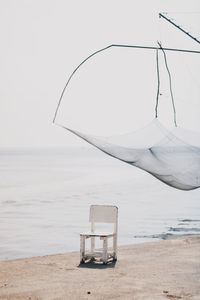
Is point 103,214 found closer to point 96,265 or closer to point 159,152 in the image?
point 96,265

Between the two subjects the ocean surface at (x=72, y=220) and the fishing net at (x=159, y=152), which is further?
the ocean surface at (x=72, y=220)

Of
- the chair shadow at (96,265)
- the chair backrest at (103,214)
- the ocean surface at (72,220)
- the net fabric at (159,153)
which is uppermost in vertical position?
the net fabric at (159,153)

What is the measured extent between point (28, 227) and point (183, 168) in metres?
12.0

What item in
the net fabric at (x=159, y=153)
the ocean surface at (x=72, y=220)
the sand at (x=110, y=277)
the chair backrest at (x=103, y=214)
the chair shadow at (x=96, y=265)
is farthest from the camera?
the ocean surface at (x=72, y=220)

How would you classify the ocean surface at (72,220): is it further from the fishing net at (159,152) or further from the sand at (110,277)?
the fishing net at (159,152)

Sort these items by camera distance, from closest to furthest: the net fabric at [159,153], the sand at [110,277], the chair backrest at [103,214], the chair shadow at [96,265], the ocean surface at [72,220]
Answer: the sand at [110,277]
the net fabric at [159,153]
the chair shadow at [96,265]
the chair backrest at [103,214]
the ocean surface at [72,220]

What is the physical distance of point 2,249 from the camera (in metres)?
14.3

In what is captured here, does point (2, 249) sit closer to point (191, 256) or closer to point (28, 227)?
point (28, 227)

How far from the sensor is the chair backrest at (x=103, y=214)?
9039 mm

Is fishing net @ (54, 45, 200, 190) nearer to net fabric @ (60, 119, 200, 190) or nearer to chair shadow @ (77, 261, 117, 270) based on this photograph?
net fabric @ (60, 119, 200, 190)

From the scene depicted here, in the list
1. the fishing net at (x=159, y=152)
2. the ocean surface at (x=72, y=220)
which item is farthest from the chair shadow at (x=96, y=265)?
the ocean surface at (x=72, y=220)

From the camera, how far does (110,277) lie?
7.64 m

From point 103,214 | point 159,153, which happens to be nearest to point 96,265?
point 103,214

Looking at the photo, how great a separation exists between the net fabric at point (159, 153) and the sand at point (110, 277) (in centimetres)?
140
